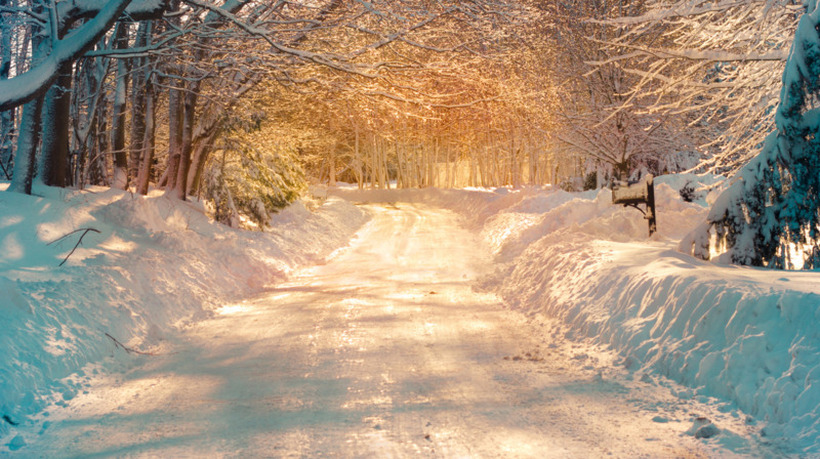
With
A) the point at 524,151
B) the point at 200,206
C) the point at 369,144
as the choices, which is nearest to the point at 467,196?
the point at 524,151

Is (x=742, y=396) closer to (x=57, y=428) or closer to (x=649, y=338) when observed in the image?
(x=649, y=338)

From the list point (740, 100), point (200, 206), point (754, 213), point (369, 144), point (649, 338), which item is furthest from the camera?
point (369, 144)

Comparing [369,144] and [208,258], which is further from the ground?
[369,144]

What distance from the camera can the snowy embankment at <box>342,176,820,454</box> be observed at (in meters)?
4.96

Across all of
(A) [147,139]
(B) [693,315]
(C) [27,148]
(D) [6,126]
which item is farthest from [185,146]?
(B) [693,315]

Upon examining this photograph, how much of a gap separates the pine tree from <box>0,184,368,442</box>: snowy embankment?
24.2ft

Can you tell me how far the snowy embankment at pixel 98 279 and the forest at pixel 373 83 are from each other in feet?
4.43

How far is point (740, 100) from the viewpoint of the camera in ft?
36.6

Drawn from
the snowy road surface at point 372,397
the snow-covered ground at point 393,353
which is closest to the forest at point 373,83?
the snow-covered ground at point 393,353

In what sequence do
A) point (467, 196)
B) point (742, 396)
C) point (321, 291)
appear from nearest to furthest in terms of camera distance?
point (742, 396) → point (321, 291) → point (467, 196)

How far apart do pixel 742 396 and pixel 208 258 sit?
10.1m

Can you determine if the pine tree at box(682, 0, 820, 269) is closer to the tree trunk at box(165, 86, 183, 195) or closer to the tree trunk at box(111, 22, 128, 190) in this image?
the tree trunk at box(165, 86, 183, 195)

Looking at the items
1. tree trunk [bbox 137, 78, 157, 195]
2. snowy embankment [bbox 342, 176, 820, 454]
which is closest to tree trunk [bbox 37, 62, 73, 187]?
tree trunk [bbox 137, 78, 157, 195]

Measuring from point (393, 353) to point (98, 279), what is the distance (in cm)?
421
